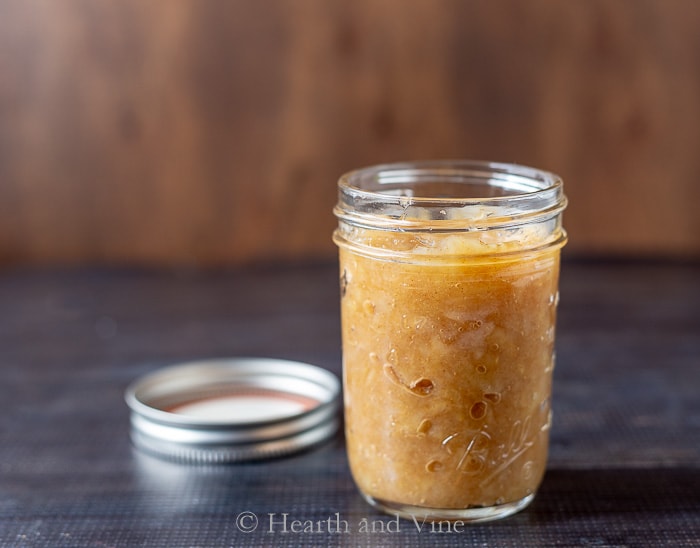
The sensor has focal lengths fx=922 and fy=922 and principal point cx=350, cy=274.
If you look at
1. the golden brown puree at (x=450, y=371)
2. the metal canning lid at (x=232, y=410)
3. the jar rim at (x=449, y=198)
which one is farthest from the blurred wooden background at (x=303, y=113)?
the golden brown puree at (x=450, y=371)

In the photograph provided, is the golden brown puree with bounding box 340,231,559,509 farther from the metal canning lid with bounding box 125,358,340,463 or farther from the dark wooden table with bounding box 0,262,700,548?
the metal canning lid with bounding box 125,358,340,463

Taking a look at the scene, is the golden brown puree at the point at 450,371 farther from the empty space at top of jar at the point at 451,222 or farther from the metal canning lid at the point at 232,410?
the metal canning lid at the point at 232,410

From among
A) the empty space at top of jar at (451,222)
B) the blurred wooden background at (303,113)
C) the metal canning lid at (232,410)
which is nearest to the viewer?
the empty space at top of jar at (451,222)

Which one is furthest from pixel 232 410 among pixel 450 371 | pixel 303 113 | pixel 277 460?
pixel 303 113

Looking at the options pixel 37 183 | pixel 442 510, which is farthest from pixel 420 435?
pixel 37 183

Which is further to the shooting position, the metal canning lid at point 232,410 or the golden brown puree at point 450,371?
the metal canning lid at point 232,410
